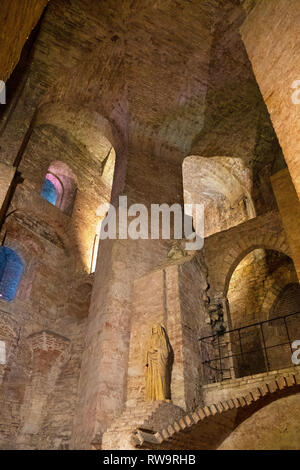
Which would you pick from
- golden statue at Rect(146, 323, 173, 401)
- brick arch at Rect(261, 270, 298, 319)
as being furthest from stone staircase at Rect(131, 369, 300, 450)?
brick arch at Rect(261, 270, 298, 319)

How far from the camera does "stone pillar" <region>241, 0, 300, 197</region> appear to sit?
389 centimetres

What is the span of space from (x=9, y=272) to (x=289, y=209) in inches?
362

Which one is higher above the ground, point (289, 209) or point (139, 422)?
point (289, 209)

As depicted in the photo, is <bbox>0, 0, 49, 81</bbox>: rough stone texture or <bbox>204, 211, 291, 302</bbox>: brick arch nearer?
<bbox>0, 0, 49, 81</bbox>: rough stone texture

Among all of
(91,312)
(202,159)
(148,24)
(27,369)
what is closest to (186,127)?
(202,159)

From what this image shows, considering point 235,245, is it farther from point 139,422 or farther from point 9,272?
point 9,272

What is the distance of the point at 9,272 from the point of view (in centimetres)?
1238

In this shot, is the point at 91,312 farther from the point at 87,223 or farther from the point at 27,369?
the point at 87,223

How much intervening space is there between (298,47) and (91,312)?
7.60 m

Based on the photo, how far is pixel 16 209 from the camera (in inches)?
488

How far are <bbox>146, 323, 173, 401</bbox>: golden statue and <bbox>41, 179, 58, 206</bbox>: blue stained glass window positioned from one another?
9.34m

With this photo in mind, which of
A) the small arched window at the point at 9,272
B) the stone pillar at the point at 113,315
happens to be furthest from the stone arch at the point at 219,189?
the small arched window at the point at 9,272

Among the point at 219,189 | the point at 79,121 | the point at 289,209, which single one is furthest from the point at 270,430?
the point at 219,189

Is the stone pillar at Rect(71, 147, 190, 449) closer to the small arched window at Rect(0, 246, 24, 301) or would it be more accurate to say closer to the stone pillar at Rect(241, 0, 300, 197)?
the small arched window at Rect(0, 246, 24, 301)
